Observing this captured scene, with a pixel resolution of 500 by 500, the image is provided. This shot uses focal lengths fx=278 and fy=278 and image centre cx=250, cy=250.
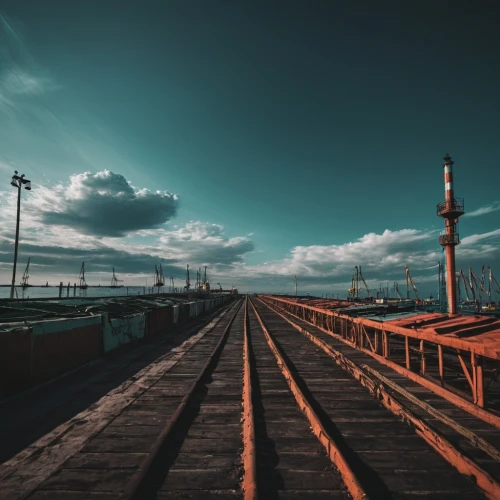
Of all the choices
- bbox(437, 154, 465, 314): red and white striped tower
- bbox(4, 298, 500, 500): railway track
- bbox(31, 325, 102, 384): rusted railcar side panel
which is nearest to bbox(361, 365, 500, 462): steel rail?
bbox(4, 298, 500, 500): railway track

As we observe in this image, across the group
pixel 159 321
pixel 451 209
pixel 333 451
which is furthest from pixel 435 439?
pixel 451 209

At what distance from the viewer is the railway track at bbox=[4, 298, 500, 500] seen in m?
3.45

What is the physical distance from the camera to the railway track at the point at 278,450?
11.3ft

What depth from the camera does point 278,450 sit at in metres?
4.35

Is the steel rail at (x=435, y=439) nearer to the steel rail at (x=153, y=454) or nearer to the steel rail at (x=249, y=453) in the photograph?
the steel rail at (x=249, y=453)

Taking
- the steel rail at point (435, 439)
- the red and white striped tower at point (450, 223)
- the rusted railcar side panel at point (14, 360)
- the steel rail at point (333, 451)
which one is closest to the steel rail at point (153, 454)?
the steel rail at point (333, 451)

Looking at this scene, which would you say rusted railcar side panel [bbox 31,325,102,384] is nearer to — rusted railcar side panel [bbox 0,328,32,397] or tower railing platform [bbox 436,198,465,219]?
rusted railcar side panel [bbox 0,328,32,397]

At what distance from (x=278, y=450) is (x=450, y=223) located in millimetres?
38698

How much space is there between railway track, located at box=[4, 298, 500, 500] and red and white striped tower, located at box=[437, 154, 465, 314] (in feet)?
112

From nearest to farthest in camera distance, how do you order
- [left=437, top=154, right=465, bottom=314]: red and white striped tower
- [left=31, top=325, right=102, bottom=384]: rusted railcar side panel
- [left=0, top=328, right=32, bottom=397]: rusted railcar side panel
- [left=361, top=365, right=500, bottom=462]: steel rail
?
[left=361, top=365, right=500, bottom=462]: steel rail < [left=0, top=328, right=32, bottom=397]: rusted railcar side panel < [left=31, top=325, right=102, bottom=384]: rusted railcar side panel < [left=437, top=154, right=465, bottom=314]: red and white striped tower

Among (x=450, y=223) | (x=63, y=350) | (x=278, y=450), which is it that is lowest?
(x=278, y=450)

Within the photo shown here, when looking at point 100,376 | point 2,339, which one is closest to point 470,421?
point 100,376

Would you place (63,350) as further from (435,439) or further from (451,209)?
(451,209)

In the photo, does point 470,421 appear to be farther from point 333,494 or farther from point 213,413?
point 213,413
